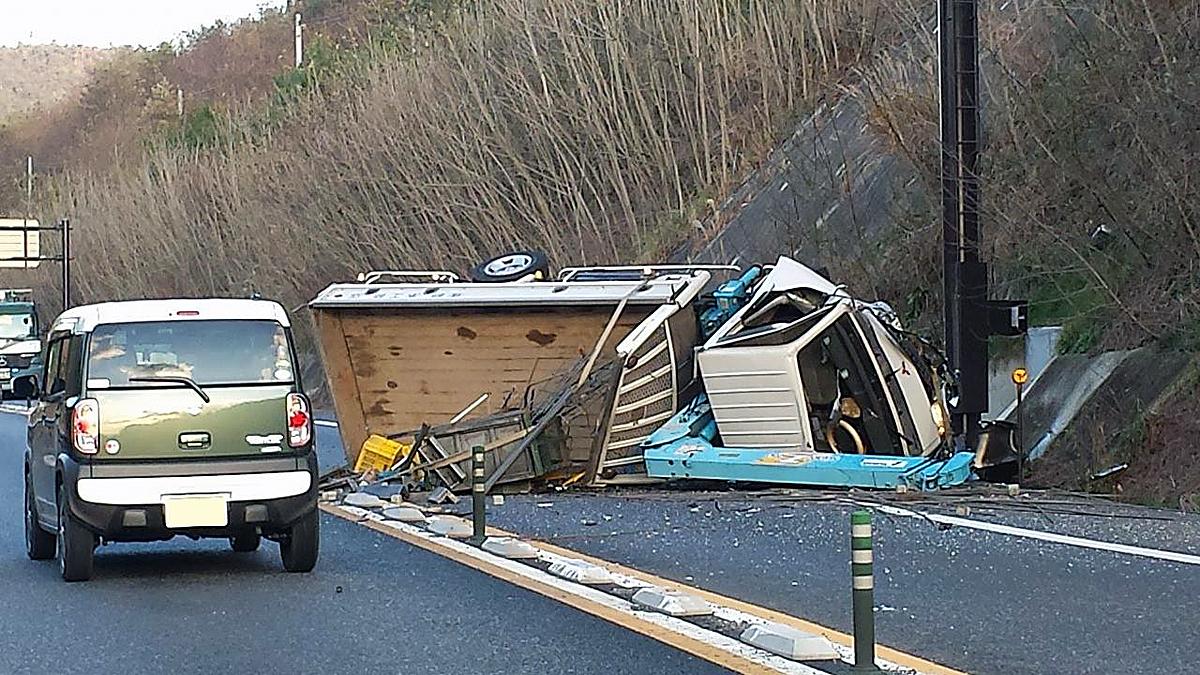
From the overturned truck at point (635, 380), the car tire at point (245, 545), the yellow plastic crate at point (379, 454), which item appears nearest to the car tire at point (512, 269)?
the overturned truck at point (635, 380)

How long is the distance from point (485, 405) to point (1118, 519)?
7.16 m

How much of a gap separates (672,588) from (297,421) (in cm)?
258

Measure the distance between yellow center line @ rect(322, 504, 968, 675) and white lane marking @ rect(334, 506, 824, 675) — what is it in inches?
2.1

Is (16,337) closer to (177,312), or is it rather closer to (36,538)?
(36,538)

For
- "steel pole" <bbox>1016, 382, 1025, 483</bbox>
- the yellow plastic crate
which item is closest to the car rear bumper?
the yellow plastic crate

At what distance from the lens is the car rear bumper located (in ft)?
36.9

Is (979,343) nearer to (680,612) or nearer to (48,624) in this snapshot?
(680,612)

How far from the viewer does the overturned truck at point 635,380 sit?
55.7 feet

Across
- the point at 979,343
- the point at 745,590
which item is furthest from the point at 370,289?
the point at 745,590

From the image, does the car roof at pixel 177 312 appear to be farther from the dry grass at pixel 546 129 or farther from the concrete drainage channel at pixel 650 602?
the dry grass at pixel 546 129

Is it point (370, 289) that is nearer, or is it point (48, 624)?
point (48, 624)

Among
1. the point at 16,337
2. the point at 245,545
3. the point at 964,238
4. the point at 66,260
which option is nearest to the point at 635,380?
the point at 964,238

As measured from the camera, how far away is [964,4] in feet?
58.9

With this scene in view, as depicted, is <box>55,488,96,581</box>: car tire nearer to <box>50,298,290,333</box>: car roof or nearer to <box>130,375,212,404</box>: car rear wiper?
<box>130,375,212,404</box>: car rear wiper
